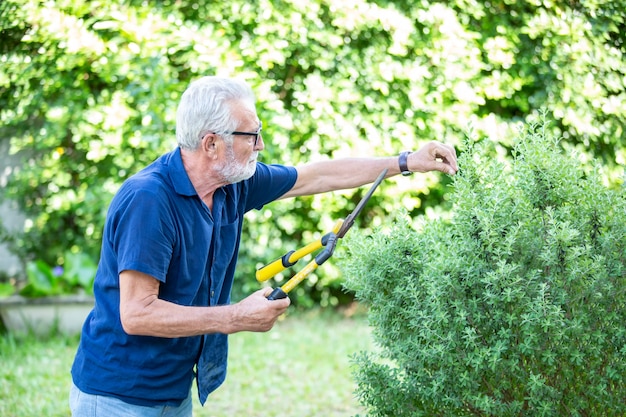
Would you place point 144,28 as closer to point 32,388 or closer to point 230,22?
point 230,22

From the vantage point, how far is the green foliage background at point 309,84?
17.1 feet

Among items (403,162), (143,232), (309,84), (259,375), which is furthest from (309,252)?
(309,84)

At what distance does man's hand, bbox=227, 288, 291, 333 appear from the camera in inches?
88.2

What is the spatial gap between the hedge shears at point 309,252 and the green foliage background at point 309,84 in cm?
285

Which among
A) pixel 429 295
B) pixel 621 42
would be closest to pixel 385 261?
pixel 429 295

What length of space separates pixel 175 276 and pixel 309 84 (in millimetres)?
3881

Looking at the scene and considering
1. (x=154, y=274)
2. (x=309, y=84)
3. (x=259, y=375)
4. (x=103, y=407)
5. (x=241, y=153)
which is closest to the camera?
(x=154, y=274)

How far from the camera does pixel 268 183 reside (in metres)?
2.89

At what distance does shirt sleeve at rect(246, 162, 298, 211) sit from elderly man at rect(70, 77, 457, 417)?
210mm

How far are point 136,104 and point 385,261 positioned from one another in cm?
385

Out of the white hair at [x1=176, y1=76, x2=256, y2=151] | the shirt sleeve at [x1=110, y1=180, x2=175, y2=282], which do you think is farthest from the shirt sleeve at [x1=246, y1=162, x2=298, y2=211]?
the shirt sleeve at [x1=110, y1=180, x2=175, y2=282]

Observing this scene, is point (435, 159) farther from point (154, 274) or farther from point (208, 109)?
point (154, 274)

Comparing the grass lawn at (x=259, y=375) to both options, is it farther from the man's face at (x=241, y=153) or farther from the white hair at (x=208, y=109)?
the white hair at (x=208, y=109)

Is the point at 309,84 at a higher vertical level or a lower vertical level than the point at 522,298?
lower
